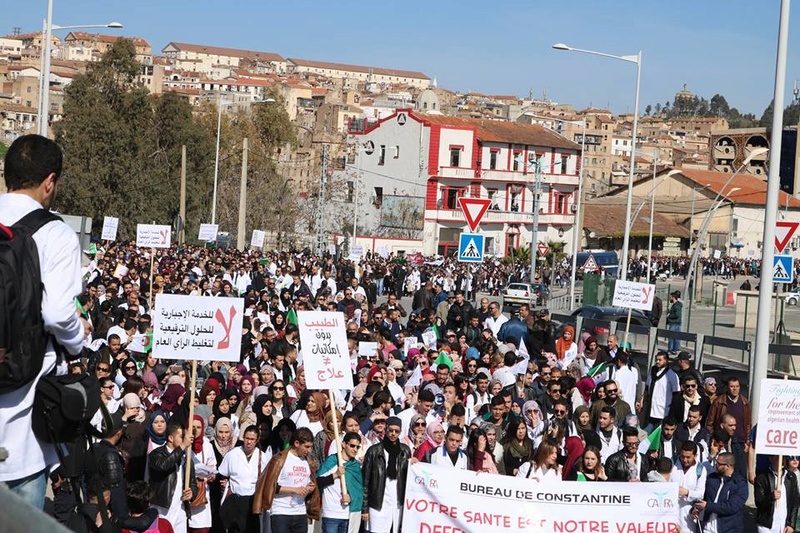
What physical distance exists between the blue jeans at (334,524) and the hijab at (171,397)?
2734 millimetres

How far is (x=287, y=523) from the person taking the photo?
9602 millimetres

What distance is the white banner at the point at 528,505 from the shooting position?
872 cm

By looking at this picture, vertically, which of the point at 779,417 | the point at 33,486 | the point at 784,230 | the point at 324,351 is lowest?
the point at 779,417

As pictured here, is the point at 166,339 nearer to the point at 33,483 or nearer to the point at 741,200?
the point at 33,483

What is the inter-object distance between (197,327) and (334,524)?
86.3 inches

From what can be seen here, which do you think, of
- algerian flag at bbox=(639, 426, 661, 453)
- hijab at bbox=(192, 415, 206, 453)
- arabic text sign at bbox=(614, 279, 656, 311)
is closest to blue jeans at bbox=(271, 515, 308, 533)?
hijab at bbox=(192, 415, 206, 453)

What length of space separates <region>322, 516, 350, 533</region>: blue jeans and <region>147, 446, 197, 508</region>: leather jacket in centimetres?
122

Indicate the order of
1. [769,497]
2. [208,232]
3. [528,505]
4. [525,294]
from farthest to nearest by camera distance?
[525,294] → [208,232] → [769,497] → [528,505]

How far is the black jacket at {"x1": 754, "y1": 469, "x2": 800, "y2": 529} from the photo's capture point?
392 inches

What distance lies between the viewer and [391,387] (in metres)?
14.0

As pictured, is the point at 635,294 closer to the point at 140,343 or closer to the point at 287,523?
the point at 140,343

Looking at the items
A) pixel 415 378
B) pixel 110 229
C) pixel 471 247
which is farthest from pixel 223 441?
pixel 110 229

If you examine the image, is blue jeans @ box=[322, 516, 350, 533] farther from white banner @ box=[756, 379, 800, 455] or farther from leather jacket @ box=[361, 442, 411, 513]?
white banner @ box=[756, 379, 800, 455]

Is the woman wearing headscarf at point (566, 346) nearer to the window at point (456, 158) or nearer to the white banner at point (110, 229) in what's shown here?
the white banner at point (110, 229)
